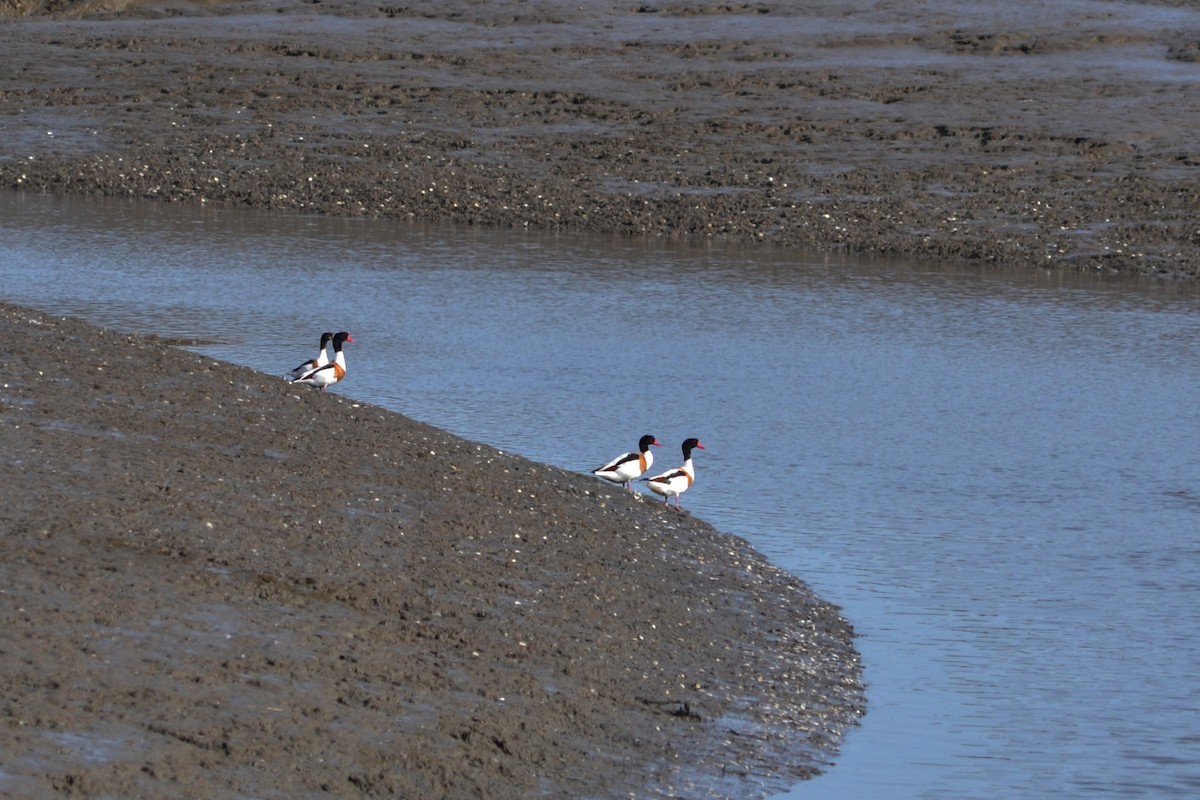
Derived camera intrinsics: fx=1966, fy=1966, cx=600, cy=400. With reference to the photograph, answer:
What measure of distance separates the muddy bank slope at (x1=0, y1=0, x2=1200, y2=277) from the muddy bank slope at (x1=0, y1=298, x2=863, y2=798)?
13.0 m

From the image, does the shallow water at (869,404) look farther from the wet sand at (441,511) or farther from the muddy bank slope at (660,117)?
the muddy bank slope at (660,117)

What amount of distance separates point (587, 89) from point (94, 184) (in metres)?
7.94

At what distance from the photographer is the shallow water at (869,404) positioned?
10047 millimetres

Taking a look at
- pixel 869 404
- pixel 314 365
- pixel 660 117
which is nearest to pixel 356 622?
pixel 314 365

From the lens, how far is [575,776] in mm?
8094

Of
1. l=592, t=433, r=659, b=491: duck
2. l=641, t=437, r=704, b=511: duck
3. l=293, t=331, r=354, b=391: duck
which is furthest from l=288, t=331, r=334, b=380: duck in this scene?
l=641, t=437, r=704, b=511: duck

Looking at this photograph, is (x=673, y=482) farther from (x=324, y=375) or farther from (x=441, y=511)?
(x=324, y=375)

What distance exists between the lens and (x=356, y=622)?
9148 mm

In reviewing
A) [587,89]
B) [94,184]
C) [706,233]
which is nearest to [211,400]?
[706,233]

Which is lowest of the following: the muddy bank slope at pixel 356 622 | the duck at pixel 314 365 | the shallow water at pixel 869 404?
the shallow water at pixel 869 404

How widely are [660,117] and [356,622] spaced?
2123cm

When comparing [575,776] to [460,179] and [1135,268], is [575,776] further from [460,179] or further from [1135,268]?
[460,179]

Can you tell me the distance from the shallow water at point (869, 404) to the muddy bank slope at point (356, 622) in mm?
591

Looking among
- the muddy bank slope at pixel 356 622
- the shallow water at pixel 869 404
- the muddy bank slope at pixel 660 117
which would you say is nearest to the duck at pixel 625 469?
the muddy bank slope at pixel 356 622
